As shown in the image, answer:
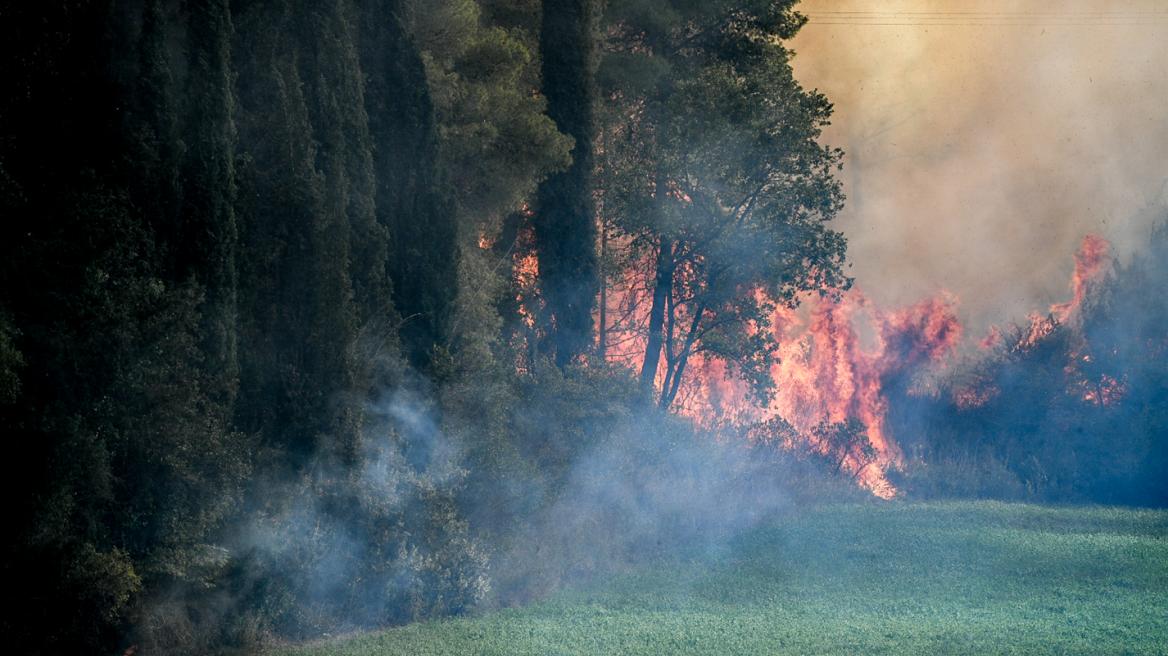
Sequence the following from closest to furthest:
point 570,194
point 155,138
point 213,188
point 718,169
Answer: point 155,138 → point 213,188 → point 570,194 → point 718,169

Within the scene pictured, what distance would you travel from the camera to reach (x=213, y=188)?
9.02m

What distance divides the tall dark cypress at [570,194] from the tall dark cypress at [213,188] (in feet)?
33.3

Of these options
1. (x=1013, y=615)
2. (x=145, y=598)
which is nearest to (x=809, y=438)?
(x=1013, y=615)

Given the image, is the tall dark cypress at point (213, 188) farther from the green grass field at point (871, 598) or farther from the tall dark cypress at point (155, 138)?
the green grass field at point (871, 598)

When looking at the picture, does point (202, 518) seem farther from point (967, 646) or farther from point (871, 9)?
point (871, 9)

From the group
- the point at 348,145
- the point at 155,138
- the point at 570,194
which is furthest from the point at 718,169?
the point at 155,138

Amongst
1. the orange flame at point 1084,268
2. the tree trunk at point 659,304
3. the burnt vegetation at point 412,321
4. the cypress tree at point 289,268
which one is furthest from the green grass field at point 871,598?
the orange flame at point 1084,268

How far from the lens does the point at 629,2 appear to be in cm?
2091

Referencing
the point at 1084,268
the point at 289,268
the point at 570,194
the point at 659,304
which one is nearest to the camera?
the point at 289,268

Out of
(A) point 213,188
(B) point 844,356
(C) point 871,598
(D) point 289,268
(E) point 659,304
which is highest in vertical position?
(E) point 659,304

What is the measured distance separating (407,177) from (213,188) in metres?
4.71

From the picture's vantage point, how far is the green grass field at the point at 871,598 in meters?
9.25

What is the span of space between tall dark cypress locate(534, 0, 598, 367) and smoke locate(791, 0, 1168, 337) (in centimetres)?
968

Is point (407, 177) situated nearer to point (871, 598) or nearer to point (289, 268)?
point (289, 268)
